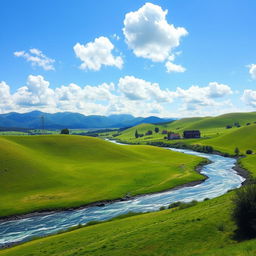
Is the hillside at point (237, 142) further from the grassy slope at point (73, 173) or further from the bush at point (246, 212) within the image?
the bush at point (246, 212)

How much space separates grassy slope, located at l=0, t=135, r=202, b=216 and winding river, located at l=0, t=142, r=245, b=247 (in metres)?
4.41

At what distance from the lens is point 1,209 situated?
58.3m

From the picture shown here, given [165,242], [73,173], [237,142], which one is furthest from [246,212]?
[237,142]

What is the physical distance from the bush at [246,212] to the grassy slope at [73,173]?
45.8 m

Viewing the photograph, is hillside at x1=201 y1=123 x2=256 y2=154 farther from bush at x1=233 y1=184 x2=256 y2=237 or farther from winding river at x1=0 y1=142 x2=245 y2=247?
bush at x1=233 y1=184 x2=256 y2=237

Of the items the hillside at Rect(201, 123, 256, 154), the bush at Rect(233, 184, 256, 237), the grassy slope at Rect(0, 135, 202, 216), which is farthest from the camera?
the hillside at Rect(201, 123, 256, 154)

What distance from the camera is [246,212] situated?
26156mm

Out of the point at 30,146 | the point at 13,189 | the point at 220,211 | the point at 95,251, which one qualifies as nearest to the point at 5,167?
the point at 13,189

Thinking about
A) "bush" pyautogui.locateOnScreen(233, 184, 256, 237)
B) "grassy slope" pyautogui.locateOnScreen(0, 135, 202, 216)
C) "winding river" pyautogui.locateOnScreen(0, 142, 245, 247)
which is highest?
"bush" pyautogui.locateOnScreen(233, 184, 256, 237)

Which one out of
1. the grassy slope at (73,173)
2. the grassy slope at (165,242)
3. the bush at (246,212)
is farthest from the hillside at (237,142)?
the bush at (246,212)

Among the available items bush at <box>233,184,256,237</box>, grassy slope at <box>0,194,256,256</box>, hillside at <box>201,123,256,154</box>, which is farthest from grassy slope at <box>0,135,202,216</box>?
hillside at <box>201,123,256,154</box>

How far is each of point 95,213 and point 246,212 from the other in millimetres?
39480

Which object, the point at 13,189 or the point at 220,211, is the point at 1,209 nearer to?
the point at 13,189

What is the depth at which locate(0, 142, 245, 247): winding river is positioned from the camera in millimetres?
47131
